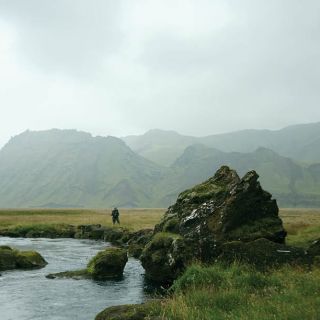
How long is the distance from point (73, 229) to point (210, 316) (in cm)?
6510

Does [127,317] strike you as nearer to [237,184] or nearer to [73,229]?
[237,184]

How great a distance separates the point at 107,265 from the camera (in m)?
34.3

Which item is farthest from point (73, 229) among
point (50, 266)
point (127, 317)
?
point (127, 317)

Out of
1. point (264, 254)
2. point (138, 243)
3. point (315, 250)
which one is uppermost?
point (315, 250)

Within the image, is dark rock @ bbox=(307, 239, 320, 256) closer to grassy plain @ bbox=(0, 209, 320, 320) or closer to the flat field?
grassy plain @ bbox=(0, 209, 320, 320)

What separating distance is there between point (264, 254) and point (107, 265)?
15356mm

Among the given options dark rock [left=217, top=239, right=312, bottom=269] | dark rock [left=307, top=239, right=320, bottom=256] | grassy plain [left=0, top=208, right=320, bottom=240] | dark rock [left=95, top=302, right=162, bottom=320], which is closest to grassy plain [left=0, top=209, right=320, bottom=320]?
dark rock [left=95, top=302, right=162, bottom=320]

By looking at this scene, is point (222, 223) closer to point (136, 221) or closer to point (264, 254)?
point (264, 254)

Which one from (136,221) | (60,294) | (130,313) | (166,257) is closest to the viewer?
(130,313)

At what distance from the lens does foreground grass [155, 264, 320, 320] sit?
13500 millimetres

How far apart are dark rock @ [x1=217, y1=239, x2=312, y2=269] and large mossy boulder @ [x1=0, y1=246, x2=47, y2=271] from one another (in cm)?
2133

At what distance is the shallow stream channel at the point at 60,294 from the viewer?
23.0m

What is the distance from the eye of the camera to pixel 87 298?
1032 inches

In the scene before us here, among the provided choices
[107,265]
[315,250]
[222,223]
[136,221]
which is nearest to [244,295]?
[315,250]
